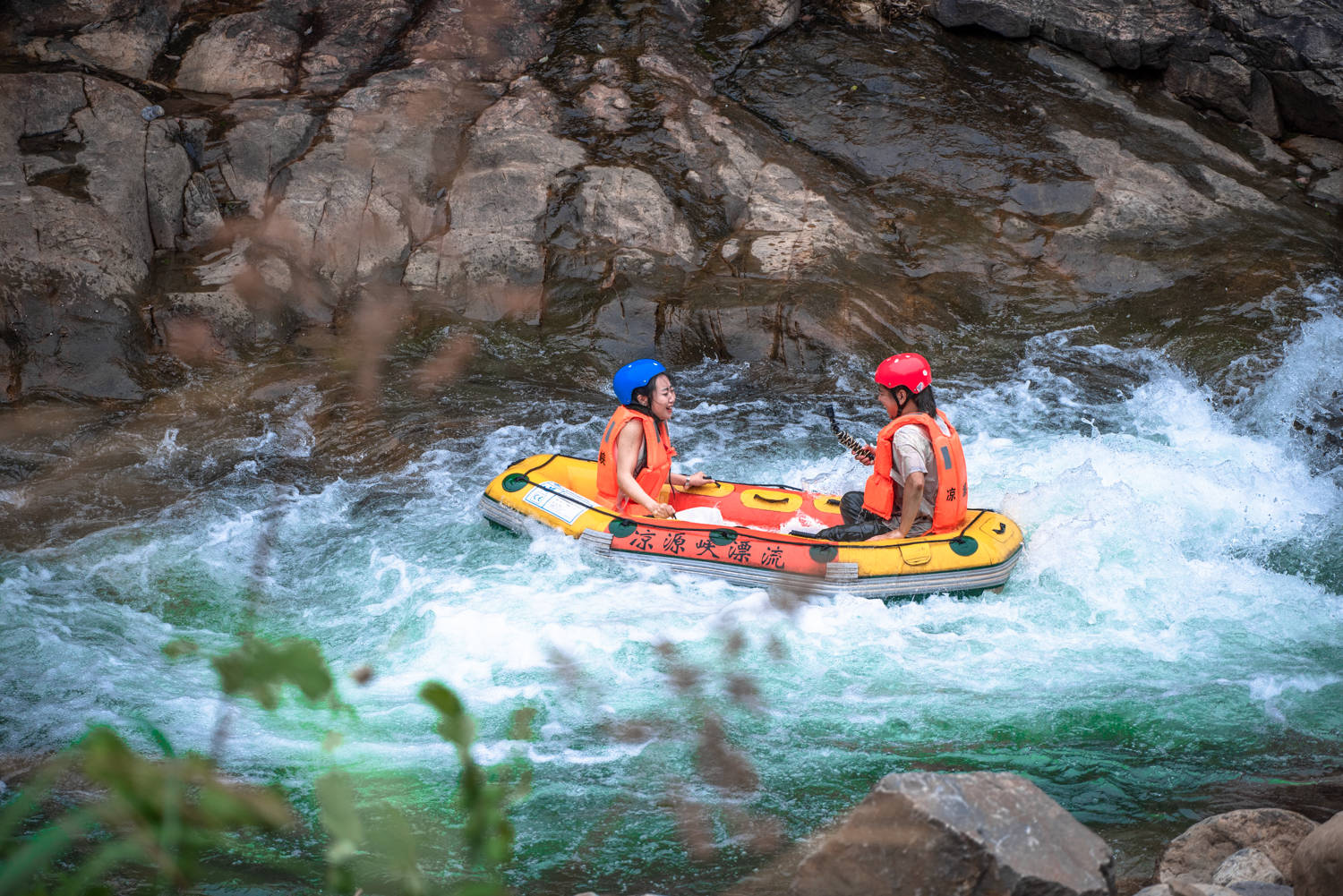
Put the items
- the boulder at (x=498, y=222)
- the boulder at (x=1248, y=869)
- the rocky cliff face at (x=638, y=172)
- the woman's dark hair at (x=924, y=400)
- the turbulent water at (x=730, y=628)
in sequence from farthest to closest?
the boulder at (x=498, y=222) < the rocky cliff face at (x=638, y=172) < the woman's dark hair at (x=924, y=400) < the turbulent water at (x=730, y=628) < the boulder at (x=1248, y=869)

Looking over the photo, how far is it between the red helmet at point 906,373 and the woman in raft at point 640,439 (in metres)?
1.35

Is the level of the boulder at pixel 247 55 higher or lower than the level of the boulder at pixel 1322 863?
higher

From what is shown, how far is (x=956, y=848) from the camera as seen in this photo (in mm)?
2750

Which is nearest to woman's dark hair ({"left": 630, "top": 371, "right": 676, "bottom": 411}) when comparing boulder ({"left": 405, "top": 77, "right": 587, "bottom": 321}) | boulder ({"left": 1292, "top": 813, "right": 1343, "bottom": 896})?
boulder ({"left": 405, "top": 77, "right": 587, "bottom": 321})

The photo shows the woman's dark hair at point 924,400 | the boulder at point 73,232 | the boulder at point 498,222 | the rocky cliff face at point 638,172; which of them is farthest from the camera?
the boulder at point 498,222

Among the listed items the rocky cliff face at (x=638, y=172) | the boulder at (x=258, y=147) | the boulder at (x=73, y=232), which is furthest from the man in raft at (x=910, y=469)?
the boulder at (x=258, y=147)

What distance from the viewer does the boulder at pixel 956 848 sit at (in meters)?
2.75

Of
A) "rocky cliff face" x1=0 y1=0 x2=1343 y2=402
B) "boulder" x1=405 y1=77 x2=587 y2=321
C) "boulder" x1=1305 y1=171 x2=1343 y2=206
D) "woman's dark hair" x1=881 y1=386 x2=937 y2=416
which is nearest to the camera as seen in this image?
"woman's dark hair" x1=881 y1=386 x2=937 y2=416

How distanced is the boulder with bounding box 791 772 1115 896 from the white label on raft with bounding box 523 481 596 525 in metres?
3.88

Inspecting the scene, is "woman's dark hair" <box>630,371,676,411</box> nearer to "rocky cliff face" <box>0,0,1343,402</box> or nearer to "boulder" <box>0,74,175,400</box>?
"rocky cliff face" <box>0,0,1343,402</box>

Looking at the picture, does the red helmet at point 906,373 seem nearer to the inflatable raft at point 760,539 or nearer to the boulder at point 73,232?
the inflatable raft at point 760,539

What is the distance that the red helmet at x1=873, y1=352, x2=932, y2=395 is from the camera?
19.3ft

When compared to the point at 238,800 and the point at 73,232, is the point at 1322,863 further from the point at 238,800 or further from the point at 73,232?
the point at 73,232

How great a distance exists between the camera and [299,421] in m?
8.44
